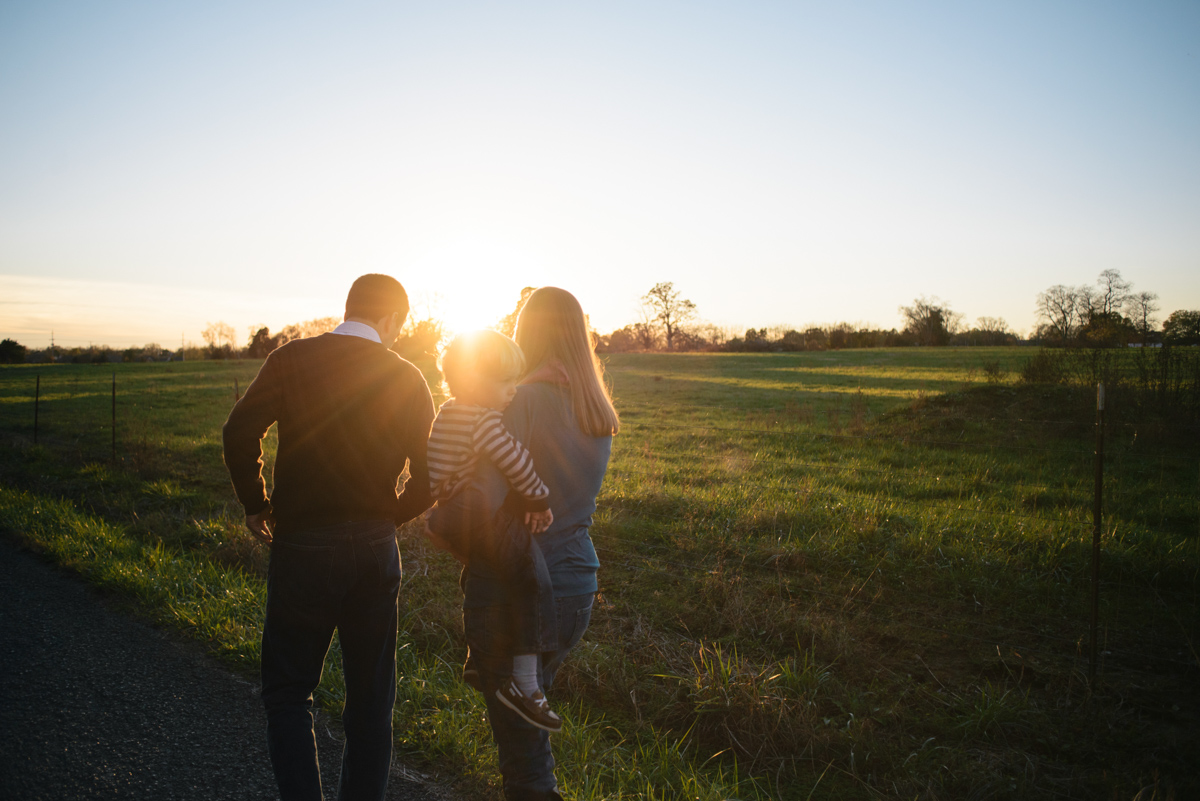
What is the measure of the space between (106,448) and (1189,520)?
18.2 metres

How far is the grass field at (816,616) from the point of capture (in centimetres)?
340

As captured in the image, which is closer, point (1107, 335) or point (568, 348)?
point (568, 348)

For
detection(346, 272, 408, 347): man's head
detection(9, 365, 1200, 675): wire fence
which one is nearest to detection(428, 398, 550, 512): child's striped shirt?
detection(346, 272, 408, 347): man's head

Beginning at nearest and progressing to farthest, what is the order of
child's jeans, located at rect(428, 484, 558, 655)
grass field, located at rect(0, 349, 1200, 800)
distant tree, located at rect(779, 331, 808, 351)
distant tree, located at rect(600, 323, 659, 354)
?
child's jeans, located at rect(428, 484, 558, 655), grass field, located at rect(0, 349, 1200, 800), distant tree, located at rect(779, 331, 808, 351), distant tree, located at rect(600, 323, 659, 354)

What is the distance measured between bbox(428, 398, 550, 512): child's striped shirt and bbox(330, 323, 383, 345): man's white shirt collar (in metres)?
0.53

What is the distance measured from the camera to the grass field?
340 cm

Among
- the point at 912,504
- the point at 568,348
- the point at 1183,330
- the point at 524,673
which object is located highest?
the point at 1183,330

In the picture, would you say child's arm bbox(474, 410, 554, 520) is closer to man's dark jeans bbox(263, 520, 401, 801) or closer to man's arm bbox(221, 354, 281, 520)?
man's dark jeans bbox(263, 520, 401, 801)

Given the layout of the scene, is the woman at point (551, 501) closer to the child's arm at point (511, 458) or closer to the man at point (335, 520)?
the child's arm at point (511, 458)

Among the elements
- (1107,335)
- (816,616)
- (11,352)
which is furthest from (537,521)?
(11,352)

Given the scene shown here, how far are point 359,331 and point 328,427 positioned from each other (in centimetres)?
39

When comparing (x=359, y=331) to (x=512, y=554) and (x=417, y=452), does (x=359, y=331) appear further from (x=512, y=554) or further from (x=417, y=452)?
(x=512, y=554)

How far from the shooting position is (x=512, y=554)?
2025 millimetres

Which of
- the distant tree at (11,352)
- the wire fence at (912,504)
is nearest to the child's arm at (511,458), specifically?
the wire fence at (912,504)
